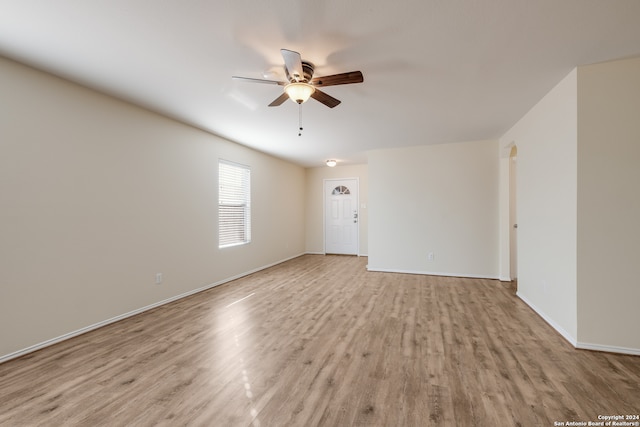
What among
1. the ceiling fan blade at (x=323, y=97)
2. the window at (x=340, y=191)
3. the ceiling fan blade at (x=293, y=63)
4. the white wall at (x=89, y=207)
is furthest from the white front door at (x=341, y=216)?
the ceiling fan blade at (x=293, y=63)

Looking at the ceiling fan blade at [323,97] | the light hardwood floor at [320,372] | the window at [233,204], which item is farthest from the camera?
the window at [233,204]

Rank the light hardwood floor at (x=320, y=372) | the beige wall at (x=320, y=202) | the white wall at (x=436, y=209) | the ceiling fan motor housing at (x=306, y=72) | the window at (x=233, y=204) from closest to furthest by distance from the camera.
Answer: the light hardwood floor at (x=320, y=372) < the ceiling fan motor housing at (x=306, y=72) < the window at (x=233, y=204) < the white wall at (x=436, y=209) < the beige wall at (x=320, y=202)

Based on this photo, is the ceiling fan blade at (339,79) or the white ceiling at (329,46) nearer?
the white ceiling at (329,46)

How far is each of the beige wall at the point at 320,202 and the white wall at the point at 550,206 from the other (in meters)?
3.93

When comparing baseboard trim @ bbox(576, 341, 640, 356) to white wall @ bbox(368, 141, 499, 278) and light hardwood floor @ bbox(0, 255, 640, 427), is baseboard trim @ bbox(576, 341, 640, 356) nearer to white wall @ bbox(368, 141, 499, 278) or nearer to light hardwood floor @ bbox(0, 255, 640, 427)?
light hardwood floor @ bbox(0, 255, 640, 427)

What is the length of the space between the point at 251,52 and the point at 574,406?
128 inches

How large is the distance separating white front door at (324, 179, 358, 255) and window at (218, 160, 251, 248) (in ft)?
9.17

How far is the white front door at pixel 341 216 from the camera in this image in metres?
7.55

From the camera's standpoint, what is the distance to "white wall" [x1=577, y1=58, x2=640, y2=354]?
2328mm

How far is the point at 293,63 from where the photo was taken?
6.69 ft

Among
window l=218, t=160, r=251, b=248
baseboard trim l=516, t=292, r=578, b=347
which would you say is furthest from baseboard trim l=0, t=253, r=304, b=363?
baseboard trim l=516, t=292, r=578, b=347

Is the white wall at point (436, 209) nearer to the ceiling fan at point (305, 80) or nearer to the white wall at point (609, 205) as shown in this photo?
the white wall at point (609, 205)

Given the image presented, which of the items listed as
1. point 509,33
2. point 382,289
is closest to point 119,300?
point 382,289

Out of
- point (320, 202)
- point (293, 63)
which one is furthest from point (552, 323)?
point (320, 202)
